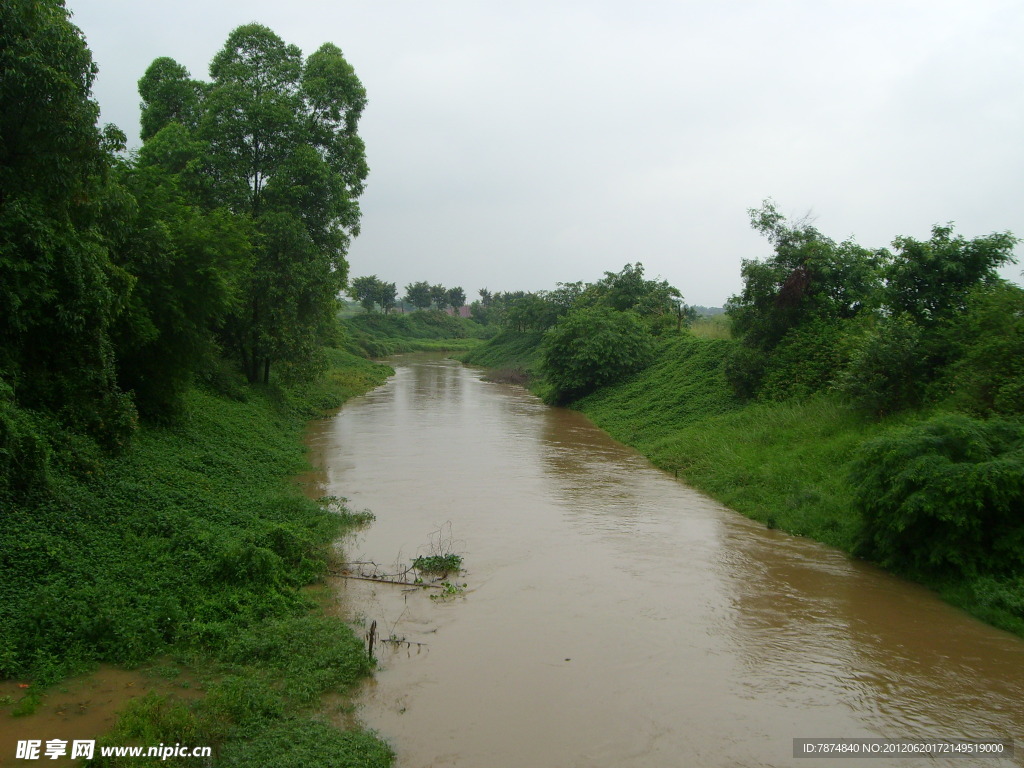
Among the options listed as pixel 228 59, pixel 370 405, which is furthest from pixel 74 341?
pixel 370 405

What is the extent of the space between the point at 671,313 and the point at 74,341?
2996 centimetres

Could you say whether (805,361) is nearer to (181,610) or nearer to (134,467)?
(134,467)

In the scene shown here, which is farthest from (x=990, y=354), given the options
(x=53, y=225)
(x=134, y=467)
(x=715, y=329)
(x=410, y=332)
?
(x=410, y=332)

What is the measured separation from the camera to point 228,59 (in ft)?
72.2

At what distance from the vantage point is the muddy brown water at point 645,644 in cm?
604

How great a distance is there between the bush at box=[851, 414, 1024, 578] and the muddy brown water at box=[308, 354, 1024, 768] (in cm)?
52

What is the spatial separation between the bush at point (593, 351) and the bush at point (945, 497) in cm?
1863

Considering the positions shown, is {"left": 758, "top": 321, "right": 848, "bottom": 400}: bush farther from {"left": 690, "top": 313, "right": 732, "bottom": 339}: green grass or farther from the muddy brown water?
{"left": 690, "top": 313, "right": 732, "bottom": 339}: green grass

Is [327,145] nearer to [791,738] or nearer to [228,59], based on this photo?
[228,59]

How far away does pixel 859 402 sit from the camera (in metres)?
14.8

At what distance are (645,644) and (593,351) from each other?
70.3 ft

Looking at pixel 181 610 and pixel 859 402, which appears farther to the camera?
pixel 859 402

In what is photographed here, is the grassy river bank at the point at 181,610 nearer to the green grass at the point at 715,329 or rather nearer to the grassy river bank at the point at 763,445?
the grassy river bank at the point at 763,445

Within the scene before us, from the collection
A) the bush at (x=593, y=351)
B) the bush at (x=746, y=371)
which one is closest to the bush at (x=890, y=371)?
the bush at (x=746, y=371)
